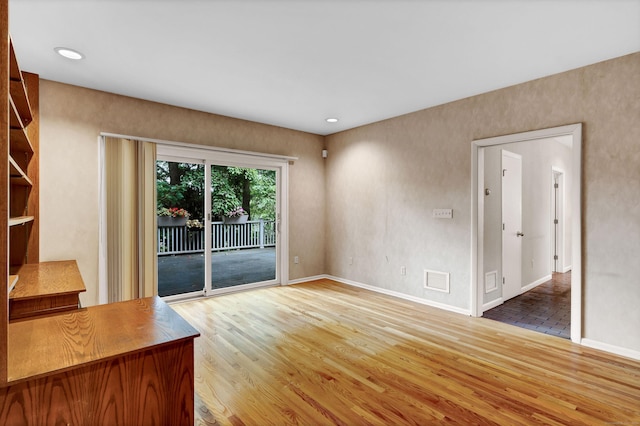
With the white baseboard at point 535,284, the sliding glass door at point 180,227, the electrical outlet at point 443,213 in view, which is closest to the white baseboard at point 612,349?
the electrical outlet at point 443,213

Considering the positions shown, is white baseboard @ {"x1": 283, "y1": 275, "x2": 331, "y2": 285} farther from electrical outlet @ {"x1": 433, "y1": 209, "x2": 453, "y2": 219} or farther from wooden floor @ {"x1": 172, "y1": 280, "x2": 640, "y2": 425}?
electrical outlet @ {"x1": 433, "y1": 209, "x2": 453, "y2": 219}

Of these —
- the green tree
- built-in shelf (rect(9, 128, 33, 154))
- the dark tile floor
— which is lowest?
the dark tile floor

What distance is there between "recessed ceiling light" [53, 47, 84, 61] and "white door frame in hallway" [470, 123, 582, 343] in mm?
3976

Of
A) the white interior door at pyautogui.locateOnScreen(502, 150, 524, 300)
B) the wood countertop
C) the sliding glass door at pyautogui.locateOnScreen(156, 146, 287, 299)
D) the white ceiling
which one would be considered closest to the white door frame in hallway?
the white ceiling

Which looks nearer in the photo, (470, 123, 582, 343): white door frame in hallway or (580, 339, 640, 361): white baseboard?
(580, 339, 640, 361): white baseboard

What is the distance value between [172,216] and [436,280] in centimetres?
349

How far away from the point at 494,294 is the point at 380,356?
227 centimetres

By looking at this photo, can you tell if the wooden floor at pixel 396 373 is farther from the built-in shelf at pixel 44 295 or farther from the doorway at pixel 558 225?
the doorway at pixel 558 225

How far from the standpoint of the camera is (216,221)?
460 cm

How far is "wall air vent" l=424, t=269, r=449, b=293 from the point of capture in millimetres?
4008

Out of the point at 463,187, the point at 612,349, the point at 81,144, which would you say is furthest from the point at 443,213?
the point at 81,144

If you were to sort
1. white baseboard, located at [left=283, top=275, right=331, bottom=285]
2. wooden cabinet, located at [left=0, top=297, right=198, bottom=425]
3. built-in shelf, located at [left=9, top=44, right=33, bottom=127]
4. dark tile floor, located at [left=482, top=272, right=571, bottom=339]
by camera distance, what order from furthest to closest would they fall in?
white baseboard, located at [left=283, top=275, right=331, bottom=285], dark tile floor, located at [left=482, top=272, right=571, bottom=339], built-in shelf, located at [left=9, top=44, right=33, bottom=127], wooden cabinet, located at [left=0, top=297, right=198, bottom=425]

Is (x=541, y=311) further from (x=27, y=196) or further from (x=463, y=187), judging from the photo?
(x=27, y=196)

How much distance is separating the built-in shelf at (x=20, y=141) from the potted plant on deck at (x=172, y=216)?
1.42 m
